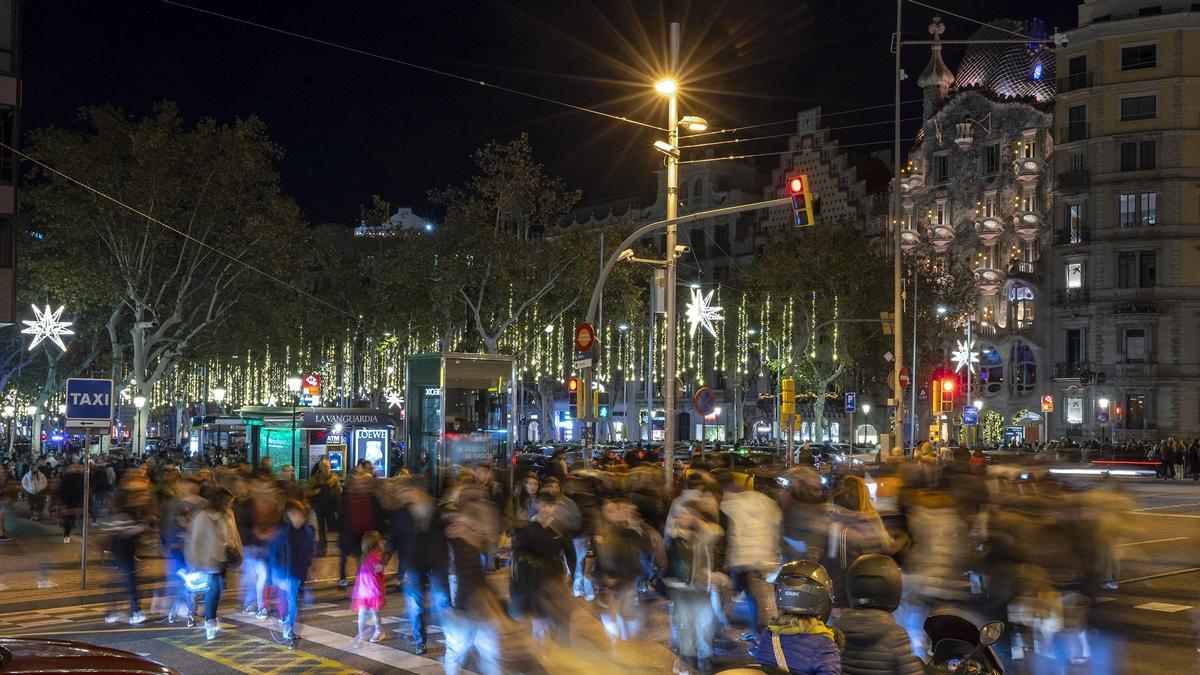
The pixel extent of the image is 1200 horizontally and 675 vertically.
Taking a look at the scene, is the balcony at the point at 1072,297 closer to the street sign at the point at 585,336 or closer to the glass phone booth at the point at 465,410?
the glass phone booth at the point at 465,410

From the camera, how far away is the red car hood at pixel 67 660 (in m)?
6.02

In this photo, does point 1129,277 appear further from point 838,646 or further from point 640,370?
point 838,646

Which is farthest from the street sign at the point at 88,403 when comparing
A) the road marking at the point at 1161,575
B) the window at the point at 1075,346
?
the window at the point at 1075,346

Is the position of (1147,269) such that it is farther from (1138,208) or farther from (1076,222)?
(1076,222)

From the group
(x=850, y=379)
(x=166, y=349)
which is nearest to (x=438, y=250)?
(x=166, y=349)

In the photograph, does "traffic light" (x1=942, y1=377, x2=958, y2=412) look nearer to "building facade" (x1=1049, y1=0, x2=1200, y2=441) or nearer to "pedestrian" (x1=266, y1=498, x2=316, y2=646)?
"building facade" (x1=1049, y1=0, x2=1200, y2=441)

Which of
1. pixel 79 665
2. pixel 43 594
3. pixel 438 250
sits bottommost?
pixel 43 594

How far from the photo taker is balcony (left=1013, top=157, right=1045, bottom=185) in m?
59.3

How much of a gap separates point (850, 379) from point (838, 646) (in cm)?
6290

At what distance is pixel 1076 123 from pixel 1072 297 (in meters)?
9.04

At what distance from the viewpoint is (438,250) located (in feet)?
150

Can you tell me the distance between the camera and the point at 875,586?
566 centimetres

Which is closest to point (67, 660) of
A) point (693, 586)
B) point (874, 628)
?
point (874, 628)

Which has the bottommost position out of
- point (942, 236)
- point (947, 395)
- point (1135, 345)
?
point (947, 395)
